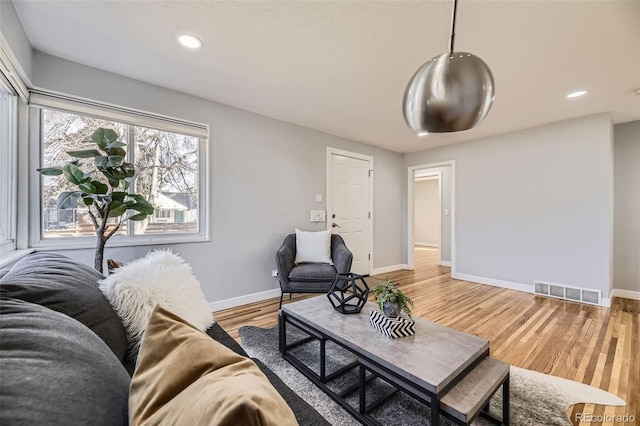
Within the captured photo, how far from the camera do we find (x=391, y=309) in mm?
1501

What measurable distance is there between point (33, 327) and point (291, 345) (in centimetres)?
177

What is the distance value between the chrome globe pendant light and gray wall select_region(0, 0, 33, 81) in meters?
2.30

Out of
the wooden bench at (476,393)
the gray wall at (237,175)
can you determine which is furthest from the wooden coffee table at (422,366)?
the gray wall at (237,175)

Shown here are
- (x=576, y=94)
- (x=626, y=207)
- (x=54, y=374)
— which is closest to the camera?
(x=54, y=374)

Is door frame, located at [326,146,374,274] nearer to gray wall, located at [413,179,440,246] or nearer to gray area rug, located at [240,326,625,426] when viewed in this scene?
gray area rug, located at [240,326,625,426]

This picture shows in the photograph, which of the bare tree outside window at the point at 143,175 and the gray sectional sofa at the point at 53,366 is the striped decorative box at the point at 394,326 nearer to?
the gray sectional sofa at the point at 53,366

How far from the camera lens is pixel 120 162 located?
185cm

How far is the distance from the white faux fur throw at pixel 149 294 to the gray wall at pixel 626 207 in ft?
16.6

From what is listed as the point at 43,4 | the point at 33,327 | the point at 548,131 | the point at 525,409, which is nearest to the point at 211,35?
the point at 43,4

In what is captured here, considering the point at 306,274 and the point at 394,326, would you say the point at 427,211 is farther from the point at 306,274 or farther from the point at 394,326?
the point at 394,326

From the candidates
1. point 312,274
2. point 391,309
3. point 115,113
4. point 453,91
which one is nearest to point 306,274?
point 312,274

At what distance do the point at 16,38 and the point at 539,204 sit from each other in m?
5.47

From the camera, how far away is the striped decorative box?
1431 millimetres

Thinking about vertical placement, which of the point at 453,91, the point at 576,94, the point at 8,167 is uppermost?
the point at 576,94
